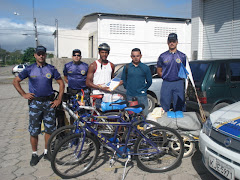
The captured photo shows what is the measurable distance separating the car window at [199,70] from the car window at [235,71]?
1.96 feet

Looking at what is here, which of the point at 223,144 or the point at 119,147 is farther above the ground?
the point at 223,144

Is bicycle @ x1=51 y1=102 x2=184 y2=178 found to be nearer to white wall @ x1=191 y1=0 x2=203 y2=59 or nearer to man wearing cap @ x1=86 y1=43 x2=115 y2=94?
man wearing cap @ x1=86 y1=43 x2=115 y2=94

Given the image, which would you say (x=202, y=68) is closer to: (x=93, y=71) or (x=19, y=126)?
(x=93, y=71)

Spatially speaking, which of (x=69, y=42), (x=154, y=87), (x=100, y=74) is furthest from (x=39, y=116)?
(x=69, y=42)

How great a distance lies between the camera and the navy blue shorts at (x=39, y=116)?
11.4 ft

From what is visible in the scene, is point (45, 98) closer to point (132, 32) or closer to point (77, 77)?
point (77, 77)

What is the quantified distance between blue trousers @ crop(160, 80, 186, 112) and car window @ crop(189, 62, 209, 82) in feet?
2.65

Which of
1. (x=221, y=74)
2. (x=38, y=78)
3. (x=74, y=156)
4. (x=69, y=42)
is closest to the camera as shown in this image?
(x=74, y=156)

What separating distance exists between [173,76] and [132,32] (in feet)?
65.4

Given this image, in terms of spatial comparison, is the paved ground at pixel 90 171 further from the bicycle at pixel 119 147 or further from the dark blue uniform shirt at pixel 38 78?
the dark blue uniform shirt at pixel 38 78

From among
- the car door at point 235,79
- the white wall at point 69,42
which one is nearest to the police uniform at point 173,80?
the car door at point 235,79

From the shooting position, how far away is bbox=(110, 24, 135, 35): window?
22594 mm

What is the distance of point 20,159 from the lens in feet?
12.3

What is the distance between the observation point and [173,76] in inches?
165
